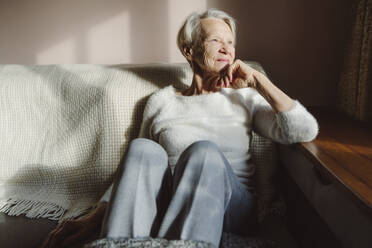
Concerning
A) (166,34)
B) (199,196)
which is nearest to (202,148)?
(199,196)

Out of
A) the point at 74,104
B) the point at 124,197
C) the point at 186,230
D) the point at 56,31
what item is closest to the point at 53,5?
the point at 56,31

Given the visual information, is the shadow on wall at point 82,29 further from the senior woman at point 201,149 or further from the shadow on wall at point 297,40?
the senior woman at point 201,149

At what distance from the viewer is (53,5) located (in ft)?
5.16

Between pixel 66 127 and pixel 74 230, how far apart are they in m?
0.47

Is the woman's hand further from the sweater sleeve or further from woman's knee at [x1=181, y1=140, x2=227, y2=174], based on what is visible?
the sweater sleeve

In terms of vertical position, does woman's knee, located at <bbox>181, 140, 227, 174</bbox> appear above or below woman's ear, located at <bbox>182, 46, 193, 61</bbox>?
below

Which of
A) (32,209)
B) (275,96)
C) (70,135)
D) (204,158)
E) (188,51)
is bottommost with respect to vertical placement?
(32,209)

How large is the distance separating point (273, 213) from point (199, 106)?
1.41 feet

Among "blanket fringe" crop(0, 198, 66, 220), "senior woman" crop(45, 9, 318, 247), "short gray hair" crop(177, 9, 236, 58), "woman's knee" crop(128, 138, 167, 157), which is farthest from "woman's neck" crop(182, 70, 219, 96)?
"blanket fringe" crop(0, 198, 66, 220)

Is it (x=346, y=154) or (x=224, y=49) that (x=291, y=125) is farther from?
(x=224, y=49)

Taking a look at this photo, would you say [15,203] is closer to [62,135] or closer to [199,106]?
[62,135]

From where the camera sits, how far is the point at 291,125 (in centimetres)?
97

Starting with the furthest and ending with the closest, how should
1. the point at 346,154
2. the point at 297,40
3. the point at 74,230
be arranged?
the point at 297,40, the point at 74,230, the point at 346,154

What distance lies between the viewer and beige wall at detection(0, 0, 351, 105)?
1.49 meters
